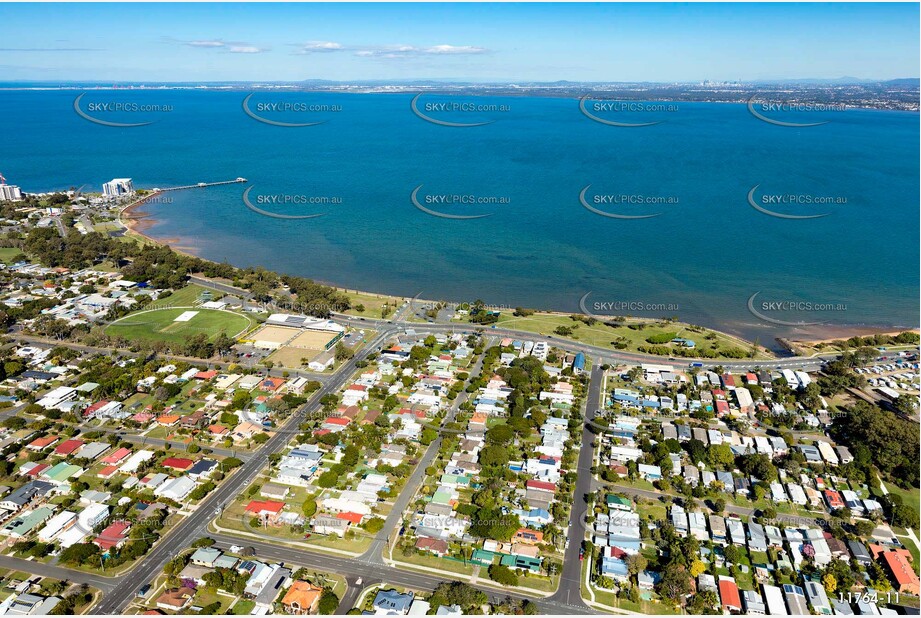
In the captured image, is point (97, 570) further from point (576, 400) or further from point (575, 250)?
point (575, 250)

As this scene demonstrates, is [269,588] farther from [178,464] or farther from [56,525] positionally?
[56,525]

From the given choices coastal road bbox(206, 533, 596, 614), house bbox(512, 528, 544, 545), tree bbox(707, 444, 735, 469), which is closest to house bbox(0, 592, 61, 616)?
coastal road bbox(206, 533, 596, 614)

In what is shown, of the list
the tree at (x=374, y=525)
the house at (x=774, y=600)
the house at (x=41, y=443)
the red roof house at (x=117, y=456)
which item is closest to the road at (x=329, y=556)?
the tree at (x=374, y=525)

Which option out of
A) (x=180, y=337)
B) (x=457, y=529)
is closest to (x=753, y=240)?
(x=457, y=529)

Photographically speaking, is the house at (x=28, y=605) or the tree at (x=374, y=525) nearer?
the house at (x=28, y=605)

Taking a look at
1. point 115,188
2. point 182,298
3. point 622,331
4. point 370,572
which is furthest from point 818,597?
point 115,188

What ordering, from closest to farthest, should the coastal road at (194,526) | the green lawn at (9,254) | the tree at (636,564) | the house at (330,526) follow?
1. the coastal road at (194,526)
2. the tree at (636,564)
3. the house at (330,526)
4. the green lawn at (9,254)

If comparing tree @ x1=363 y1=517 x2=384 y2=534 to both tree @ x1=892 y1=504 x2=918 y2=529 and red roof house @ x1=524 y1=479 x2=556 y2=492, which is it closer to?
red roof house @ x1=524 y1=479 x2=556 y2=492

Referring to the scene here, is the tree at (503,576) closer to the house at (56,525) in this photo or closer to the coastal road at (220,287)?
the house at (56,525)
